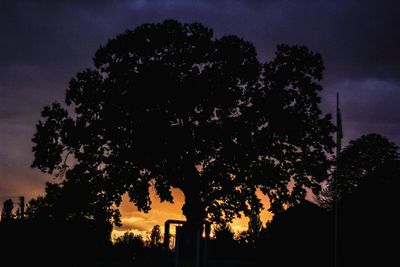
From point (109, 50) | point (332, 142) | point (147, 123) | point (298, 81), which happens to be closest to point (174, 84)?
point (147, 123)

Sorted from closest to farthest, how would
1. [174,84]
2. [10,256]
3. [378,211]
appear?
[174,84] → [378,211] → [10,256]

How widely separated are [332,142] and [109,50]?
16.1 metres

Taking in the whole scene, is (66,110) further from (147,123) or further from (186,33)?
(186,33)

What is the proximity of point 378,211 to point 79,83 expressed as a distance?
2177 centimetres

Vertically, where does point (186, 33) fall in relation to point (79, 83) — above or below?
above

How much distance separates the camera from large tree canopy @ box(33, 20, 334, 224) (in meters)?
32.2

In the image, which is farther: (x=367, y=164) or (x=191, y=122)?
(x=191, y=122)

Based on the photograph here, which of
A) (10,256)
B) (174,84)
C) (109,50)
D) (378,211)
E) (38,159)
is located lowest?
(10,256)

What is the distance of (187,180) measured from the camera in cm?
3412

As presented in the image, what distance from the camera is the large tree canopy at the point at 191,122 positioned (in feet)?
106

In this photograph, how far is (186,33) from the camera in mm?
33781

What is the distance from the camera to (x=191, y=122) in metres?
33.2

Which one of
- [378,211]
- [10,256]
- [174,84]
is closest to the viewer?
[174,84]

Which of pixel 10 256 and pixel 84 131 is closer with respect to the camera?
pixel 84 131
